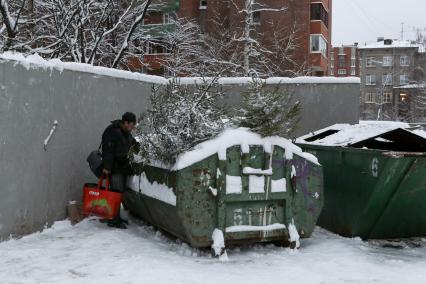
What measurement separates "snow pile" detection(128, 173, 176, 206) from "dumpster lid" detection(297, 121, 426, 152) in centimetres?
262

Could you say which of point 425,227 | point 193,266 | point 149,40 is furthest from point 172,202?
point 149,40

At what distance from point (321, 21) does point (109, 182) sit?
3473 cm

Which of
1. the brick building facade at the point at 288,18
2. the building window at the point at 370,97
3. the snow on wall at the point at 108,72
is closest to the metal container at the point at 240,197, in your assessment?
the snow on wall at the point at 108,72

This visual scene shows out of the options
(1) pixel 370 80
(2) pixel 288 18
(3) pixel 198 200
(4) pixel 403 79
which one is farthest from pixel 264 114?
(1) pixel 370 80

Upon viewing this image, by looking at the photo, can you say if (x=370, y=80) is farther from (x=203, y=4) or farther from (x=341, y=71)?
(x=203, y=4)

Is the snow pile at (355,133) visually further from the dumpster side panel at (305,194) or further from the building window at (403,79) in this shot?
the building window at (403,79)

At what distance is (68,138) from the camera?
733 cm

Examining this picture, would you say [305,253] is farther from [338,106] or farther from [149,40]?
[149,40]

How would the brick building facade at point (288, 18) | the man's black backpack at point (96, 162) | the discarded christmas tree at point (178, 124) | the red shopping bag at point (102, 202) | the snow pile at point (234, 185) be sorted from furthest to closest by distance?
the brick building facade at point (288, 18) < the man's black backpack at point (96, 162) < the red shopping bag at point (102, 202) < the discarded christmas tree at point (178, 124) < the snow pile at point (234, 185)

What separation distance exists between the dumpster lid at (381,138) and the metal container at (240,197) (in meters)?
1.11

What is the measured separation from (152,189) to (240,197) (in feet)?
3.72

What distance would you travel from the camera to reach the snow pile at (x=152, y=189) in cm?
586

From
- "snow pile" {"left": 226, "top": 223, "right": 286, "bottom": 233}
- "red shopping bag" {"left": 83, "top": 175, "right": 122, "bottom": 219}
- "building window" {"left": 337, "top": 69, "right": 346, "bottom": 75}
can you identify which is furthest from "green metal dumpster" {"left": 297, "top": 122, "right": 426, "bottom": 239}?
"building window" {"left": 337, "top": 69, "right": 346, "bottom": 75}

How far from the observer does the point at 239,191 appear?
5.86m
